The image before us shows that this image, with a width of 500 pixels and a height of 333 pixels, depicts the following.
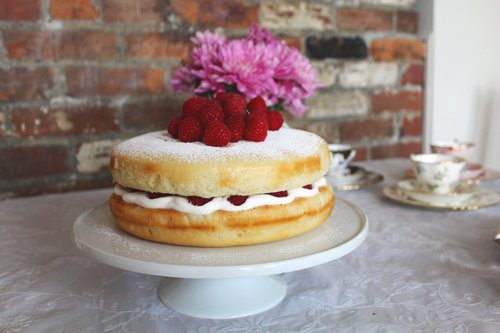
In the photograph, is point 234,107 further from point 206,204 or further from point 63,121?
point 63,121

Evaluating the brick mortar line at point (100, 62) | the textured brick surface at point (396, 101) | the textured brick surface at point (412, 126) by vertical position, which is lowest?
the textured brick surface at point (412, 126)

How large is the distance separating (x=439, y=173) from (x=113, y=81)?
939 mm

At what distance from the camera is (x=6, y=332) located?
605 mm

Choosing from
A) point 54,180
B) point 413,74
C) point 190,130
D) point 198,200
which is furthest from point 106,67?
point 413,74

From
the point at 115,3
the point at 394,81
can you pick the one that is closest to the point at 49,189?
the point at 115,3

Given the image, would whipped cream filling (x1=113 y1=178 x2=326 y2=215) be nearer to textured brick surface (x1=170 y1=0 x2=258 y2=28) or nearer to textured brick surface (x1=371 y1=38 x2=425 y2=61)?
textured brick surface (x1=170 y1=0 x2=258 y2=28)

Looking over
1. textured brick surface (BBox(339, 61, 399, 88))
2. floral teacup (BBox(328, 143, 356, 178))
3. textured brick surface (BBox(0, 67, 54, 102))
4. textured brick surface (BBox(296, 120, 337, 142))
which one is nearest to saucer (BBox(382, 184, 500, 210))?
floral teacup (BBox(328, 143, 356, 178))

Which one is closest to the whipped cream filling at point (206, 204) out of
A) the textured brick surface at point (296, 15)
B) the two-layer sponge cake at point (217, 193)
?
the two-layer sponge cake at point (217, 193)

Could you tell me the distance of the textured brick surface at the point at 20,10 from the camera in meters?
1.27

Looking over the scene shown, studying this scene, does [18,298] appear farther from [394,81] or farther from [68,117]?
[394,81]

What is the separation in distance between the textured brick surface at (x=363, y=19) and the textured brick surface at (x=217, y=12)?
370 millimetres

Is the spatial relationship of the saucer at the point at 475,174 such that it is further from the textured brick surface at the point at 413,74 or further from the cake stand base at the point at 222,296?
the cake stand base at the point at 222,296

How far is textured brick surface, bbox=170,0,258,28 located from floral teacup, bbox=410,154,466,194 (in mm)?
772

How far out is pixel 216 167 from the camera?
0.66 metres
